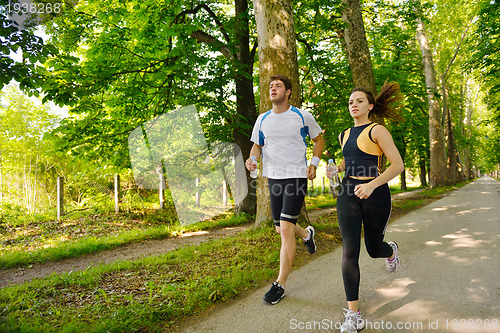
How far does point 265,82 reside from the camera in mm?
6320

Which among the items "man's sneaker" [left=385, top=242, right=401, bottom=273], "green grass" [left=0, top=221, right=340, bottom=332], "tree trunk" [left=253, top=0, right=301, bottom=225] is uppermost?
"tree trunk" [left=253, top=0, right=301, bottom=225]

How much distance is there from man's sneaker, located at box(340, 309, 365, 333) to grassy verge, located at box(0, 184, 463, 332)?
152 centimetres

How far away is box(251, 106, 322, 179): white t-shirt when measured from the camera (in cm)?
366

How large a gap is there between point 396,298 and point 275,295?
48.9 inches

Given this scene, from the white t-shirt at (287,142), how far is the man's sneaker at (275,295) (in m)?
1.23

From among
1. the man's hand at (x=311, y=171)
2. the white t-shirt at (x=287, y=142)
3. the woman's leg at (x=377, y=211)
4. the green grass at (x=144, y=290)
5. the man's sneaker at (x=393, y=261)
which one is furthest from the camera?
the man's sneaker at (x=393, y=261)

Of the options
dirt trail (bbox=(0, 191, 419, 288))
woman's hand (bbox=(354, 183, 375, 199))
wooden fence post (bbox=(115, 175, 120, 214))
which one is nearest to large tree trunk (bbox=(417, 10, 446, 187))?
dirt trail (bbox=(0, 191, 419, 288))

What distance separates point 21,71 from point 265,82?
156 inches

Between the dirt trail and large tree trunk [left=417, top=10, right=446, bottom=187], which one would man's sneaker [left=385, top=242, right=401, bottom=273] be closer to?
the dirt trail

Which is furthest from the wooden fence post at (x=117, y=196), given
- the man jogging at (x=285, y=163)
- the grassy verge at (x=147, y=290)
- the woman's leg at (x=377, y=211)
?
the woman's leg at (x=377, y=211)

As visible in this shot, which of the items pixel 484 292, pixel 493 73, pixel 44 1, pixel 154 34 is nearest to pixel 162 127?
pixel 154 34

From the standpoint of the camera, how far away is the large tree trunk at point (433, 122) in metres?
18.6

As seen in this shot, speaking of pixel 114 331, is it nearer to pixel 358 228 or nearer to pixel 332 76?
pixel 358 228

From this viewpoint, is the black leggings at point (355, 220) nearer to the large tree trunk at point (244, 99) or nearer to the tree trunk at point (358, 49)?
the tree trunk at point (358, 49)
